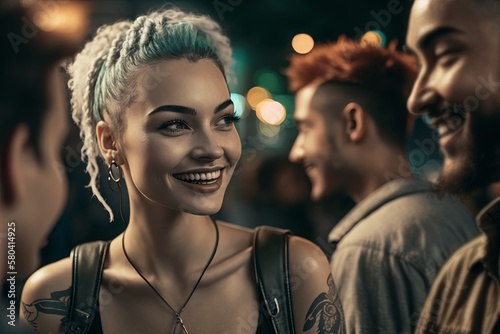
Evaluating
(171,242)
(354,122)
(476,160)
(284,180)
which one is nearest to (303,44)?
(354,122)

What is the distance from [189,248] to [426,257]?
2.33 feet

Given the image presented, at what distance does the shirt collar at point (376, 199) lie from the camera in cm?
203

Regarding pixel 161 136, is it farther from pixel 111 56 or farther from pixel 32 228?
pixel 32 228

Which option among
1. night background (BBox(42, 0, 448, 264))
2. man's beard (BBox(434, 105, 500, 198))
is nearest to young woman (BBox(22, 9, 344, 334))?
night background (BBox(42, 0, 448, 264))

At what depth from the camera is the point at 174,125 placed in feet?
5.71

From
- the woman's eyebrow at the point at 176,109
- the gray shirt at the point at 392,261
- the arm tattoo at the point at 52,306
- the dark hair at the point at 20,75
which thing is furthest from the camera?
the dark hair at the point at 20,75

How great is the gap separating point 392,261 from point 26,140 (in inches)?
46.7

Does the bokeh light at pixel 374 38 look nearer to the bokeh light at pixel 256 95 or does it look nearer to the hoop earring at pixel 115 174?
the bokeh light at pixel 256 95

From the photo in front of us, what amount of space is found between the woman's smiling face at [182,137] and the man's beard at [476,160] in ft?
2.41

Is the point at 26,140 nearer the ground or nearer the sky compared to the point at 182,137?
nearer the sky

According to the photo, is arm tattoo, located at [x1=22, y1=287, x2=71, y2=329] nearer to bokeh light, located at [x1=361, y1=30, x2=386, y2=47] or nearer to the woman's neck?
the woman's neck

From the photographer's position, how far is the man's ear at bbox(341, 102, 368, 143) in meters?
2.04

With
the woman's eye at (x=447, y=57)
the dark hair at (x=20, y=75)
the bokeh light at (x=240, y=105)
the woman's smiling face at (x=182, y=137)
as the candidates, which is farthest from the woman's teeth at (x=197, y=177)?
the woman's eye at (x=447, y=57)

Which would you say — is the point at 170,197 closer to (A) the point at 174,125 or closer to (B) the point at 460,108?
(A) the point at 174,125
